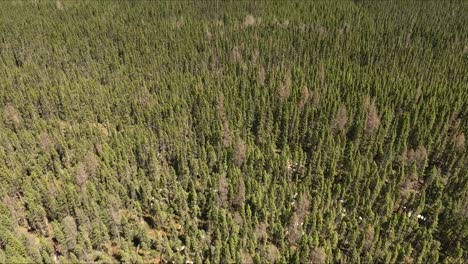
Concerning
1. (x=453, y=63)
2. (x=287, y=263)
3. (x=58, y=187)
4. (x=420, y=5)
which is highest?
(x=420, y=5)

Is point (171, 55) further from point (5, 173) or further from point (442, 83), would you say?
point (442, 83)

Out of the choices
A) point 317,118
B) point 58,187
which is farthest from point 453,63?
point 58,187

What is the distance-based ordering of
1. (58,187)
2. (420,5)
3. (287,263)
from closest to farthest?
(287,263)
(58,187)
(420,5)

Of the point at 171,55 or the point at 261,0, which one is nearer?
the point at 171,55

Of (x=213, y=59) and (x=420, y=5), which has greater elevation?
(x=420, y=5)

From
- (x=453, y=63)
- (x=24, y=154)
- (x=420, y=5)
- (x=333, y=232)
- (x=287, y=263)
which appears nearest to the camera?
(x=287, y=263)

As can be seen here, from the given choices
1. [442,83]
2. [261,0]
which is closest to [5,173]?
[442,83]
